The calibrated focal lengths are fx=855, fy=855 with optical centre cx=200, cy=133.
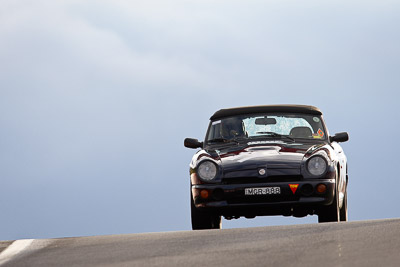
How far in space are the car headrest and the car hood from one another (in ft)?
2.95

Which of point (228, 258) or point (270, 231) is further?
point (270, 231)

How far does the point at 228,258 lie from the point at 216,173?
14.0ft

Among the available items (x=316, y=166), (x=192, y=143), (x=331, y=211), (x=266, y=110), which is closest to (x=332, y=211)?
(x=331, y=211)

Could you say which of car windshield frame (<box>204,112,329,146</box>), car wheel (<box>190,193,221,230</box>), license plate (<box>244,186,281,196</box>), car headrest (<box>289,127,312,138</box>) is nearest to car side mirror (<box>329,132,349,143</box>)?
car windshield frame (<box>204,112,329,146</box>)

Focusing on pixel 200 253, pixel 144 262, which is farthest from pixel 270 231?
pixel 144 262

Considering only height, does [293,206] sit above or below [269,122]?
below

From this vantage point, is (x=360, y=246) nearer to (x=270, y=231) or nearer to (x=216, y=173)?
(x=270, y=231)

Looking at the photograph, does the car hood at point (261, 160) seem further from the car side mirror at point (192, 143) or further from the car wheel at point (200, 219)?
the car side mirror at point (192, 143)

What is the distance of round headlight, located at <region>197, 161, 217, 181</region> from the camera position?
444 inches

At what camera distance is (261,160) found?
1126 cm

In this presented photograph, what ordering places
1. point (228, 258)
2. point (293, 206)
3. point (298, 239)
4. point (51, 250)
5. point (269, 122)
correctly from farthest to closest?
point (269, 122)
point (293, 206)
point (51, 250)
point (298, 239)
point (228, 258)

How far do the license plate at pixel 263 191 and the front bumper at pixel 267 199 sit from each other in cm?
3

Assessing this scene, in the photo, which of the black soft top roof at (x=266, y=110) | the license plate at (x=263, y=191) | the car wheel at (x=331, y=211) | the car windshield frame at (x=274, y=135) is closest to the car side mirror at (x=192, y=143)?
the car windshield frame at (x=274, y=135)

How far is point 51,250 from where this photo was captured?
8.70 metres
